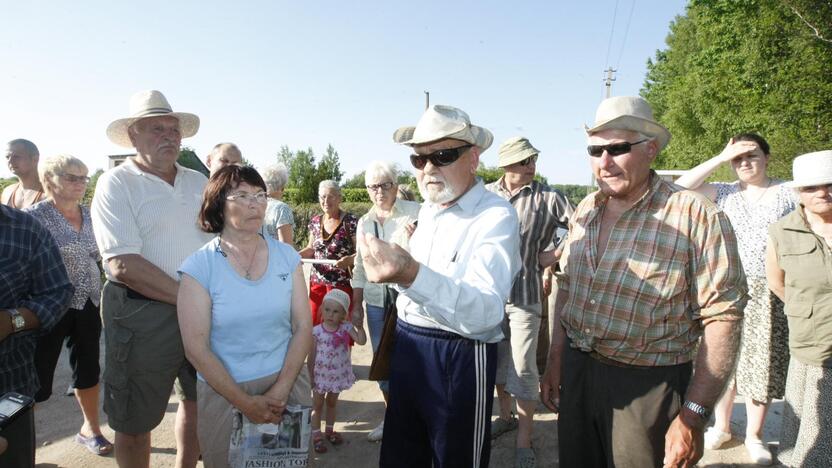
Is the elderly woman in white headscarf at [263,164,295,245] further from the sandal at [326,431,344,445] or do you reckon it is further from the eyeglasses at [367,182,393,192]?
the sandal at [326,431,344,445]

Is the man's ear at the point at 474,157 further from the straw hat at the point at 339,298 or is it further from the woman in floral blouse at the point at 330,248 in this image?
the woman in floral blouse at the point at 330,248

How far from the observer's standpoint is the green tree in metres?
14.0

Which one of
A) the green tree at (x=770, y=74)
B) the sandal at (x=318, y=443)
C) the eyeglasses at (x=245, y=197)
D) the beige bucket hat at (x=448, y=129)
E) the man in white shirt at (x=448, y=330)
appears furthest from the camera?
the green tree at (x=770, y=74)

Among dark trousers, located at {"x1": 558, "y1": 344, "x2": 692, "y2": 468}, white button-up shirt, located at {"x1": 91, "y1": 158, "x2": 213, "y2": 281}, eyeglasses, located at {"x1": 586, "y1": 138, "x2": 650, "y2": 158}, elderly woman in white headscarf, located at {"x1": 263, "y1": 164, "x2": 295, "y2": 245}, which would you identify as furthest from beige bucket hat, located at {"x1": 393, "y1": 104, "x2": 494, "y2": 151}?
elderly woman in white headscarf, located at {"x1": 263, "y1": 164, "x2": 295, "y2": 245}

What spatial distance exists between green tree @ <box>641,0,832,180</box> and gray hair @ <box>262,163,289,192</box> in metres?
12.9

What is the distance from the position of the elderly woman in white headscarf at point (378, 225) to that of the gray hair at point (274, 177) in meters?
1.01

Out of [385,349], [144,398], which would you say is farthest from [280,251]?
[144,398]

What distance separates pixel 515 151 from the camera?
3.92m

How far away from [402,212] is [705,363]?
2675 mm

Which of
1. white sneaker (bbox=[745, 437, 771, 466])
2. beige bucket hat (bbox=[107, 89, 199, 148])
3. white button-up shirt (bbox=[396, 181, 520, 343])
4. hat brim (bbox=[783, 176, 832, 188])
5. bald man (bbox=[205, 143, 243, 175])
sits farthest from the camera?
bald man (bbox=[205, 143, 243, 175])

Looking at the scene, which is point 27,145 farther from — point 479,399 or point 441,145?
point 479,399

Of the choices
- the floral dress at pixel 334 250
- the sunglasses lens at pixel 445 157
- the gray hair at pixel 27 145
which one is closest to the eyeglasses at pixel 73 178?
the gray hair at pixel 27 145

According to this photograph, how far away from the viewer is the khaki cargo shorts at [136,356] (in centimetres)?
277

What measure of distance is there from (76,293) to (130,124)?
152 centimetres
